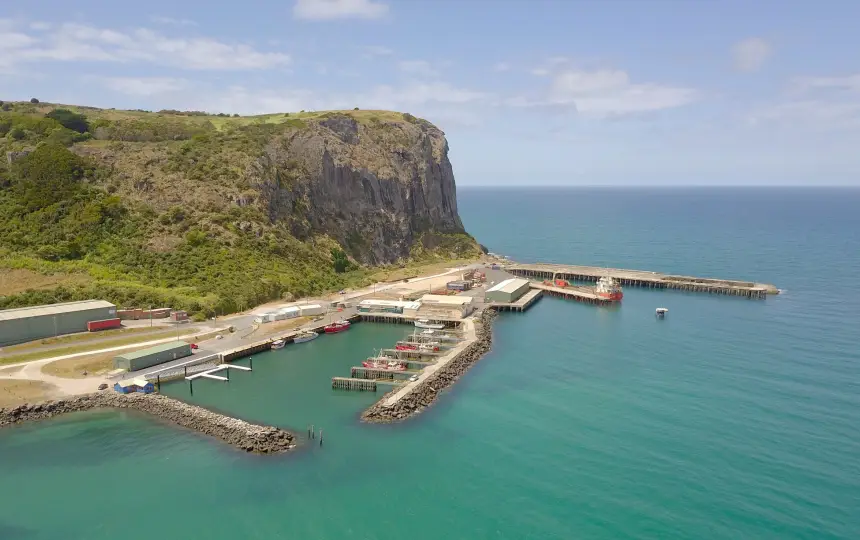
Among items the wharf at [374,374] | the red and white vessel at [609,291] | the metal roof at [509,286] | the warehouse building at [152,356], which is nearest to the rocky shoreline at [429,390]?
the wharf at [374,374]

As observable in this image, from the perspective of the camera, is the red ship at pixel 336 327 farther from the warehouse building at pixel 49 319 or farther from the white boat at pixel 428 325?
the warehouse building at pixel 49 319

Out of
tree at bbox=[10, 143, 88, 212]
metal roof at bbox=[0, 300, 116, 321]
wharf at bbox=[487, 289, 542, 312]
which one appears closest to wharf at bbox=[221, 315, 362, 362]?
metal roof at bbox=[0, 300, 116, 321]

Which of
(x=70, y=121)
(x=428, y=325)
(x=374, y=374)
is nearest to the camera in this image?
(x=374, y=374)

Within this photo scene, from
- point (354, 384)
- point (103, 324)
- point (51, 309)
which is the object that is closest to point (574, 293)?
point (354, 384)

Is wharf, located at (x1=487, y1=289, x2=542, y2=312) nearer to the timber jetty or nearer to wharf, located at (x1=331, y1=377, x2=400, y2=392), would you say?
the timber jetty

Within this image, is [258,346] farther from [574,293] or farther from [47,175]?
[47,175]

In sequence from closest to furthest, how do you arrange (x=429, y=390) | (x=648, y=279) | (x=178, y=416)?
(x=178, y=416), (x=429, y=390), (x=648, y=279)
